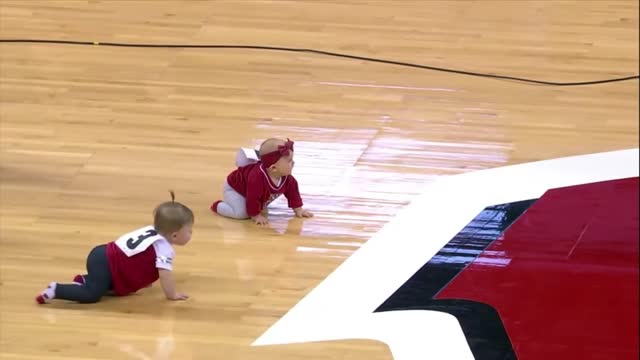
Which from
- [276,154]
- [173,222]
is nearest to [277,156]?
[276,154]

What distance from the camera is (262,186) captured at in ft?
11.9

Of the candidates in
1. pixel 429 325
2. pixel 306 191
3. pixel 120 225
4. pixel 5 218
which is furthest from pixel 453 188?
pixel 5 218

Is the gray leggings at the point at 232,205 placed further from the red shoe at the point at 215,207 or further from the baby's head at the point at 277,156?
the baby's head at the point at 277,156

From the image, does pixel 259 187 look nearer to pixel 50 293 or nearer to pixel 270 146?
pixel 270 146

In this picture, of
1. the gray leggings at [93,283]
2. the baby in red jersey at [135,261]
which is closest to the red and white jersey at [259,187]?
the baby in red jersey at [135,261]

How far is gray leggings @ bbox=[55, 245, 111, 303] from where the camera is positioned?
10.7 ft

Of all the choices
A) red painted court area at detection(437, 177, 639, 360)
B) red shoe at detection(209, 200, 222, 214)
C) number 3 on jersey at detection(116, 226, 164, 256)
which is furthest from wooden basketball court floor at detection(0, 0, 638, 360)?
red painted court area at detection(437, 177, 639, 360)

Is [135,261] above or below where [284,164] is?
below

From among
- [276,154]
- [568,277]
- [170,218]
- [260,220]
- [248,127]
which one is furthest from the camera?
[248,127]

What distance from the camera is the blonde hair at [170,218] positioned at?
10.6 feet

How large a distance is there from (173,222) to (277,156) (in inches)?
19.3

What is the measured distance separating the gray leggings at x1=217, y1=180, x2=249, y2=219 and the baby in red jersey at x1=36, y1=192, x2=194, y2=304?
0.46 metres

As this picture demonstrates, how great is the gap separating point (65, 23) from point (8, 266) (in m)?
2.12

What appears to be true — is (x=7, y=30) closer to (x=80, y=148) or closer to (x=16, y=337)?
(x=80, y=148)
